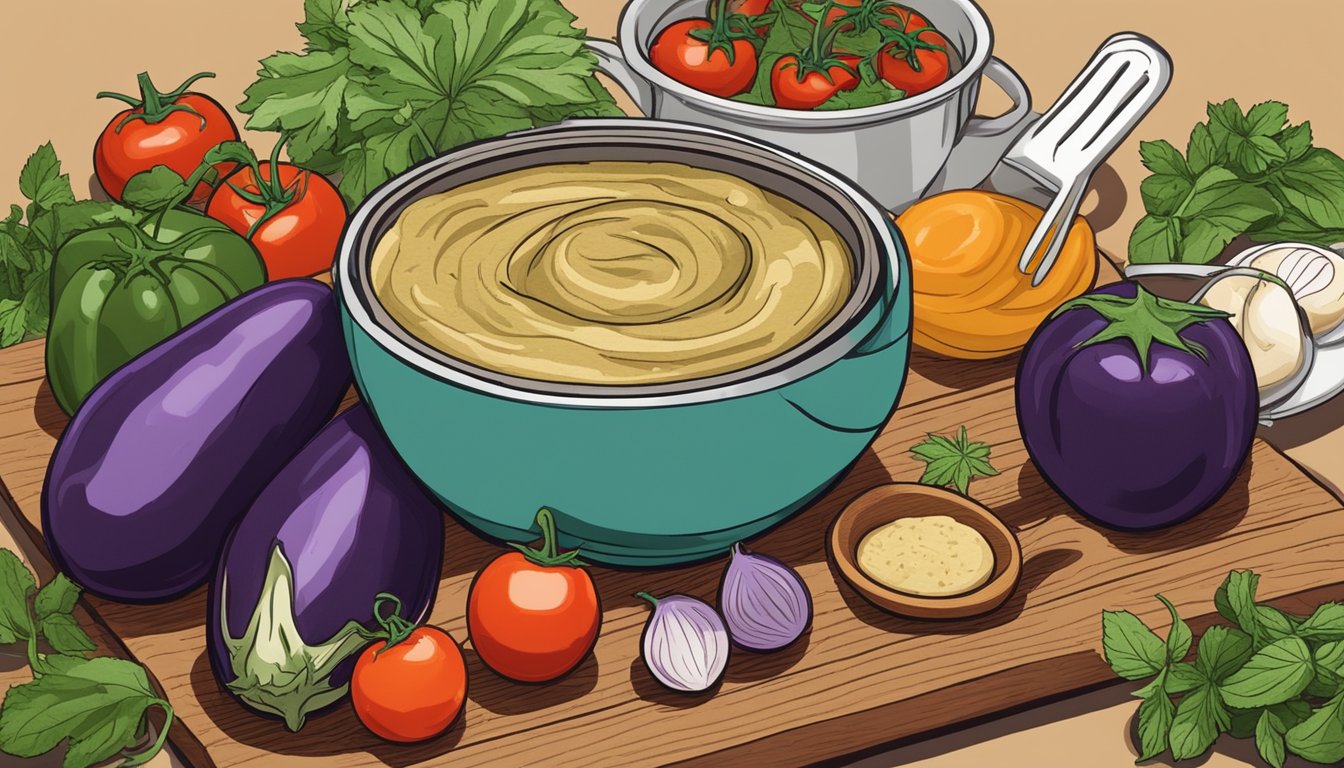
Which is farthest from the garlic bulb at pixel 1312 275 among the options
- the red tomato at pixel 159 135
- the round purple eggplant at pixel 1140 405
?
the red tomato at pixel 159 135

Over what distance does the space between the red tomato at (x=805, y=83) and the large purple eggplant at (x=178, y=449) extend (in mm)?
978

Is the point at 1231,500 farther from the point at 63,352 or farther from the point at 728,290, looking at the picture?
the point at 63,352

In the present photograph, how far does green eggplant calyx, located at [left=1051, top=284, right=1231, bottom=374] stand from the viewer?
2850mm

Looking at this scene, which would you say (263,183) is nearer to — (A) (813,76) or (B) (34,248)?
(B) (34,248)

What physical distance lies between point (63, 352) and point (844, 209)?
1.07 meters

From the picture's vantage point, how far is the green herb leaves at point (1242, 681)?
8.79 feet

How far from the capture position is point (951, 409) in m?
3.17

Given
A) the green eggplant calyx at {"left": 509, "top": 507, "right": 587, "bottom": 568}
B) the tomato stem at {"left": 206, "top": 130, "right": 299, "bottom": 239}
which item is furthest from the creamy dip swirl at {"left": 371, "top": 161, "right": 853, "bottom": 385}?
the tomato stem at {"left": 206, "top": 130, "right": 299, "bottom": 239}

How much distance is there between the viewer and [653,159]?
10.1ft

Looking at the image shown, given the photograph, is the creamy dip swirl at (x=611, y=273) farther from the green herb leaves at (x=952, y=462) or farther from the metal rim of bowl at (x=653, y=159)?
the green herb leaves at (x=952, y=462)

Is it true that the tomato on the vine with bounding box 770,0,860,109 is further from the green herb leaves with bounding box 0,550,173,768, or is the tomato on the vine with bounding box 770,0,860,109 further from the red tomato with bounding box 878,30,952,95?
the green herb leaves with bounding box 0,550,173,768

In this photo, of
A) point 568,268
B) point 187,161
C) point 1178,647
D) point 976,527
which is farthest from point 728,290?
point 187,161

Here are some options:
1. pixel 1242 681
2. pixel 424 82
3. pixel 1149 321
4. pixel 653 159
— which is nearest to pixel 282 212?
pixel 424 82

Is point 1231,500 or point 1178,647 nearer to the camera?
point 1178,647
